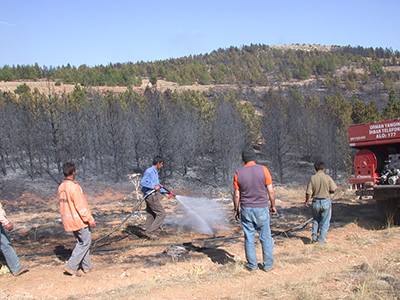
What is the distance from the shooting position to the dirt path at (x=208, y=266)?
4.79 meters

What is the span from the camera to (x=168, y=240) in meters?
8.07

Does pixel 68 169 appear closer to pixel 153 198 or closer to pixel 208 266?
pixel 153 198

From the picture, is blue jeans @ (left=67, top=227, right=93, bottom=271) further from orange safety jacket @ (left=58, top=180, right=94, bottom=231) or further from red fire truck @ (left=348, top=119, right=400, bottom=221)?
red fire truck @ (left=348, top=119, right=400, bottom=221)

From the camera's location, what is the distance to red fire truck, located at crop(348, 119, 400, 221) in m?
9.02

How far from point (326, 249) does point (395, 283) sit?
2.40 meters

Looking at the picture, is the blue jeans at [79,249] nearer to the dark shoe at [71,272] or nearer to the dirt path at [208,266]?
the dark shoe at [71,272]

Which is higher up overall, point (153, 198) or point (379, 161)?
point (379, 161)

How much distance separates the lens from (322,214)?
24.3 feet

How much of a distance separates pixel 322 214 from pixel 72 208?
5.16 m

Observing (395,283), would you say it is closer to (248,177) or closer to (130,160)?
(248,177)

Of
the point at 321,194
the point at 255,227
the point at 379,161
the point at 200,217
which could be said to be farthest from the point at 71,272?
the point at 379,161

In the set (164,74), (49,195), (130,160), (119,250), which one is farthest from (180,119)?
(164,74)

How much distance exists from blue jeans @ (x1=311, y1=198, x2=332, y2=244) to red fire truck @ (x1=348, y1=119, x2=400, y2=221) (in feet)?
7.88

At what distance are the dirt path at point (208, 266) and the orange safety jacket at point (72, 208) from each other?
2.94 ft
